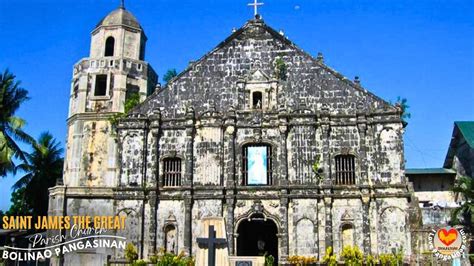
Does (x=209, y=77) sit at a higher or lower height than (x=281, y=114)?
higher

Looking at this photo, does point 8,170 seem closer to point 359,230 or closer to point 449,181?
A: point 359,230

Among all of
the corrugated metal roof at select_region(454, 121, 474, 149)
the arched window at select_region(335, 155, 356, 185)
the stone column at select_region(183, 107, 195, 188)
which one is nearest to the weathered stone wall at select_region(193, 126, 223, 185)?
the stone column at select_region(183, 107, 195, 188)

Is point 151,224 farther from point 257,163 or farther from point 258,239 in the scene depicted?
point 258,239

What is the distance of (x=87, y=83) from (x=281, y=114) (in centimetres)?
1142

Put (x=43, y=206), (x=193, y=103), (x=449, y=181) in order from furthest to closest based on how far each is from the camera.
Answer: (x=43, y=206) → (x=449, y=181) → (x=193, y=103)

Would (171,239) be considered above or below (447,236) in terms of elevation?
below

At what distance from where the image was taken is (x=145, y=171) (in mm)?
27156

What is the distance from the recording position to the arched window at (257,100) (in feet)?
91.1

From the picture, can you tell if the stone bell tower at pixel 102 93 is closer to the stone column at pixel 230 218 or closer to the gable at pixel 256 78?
the gable at pixel 256 78

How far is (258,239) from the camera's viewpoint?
2895cm

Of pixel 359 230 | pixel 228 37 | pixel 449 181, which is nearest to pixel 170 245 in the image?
pixel 359 230

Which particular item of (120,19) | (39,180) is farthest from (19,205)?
(120,19)

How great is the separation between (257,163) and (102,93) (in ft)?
33.9

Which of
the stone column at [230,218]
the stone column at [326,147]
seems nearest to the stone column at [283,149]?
the stone column at [326,147]
